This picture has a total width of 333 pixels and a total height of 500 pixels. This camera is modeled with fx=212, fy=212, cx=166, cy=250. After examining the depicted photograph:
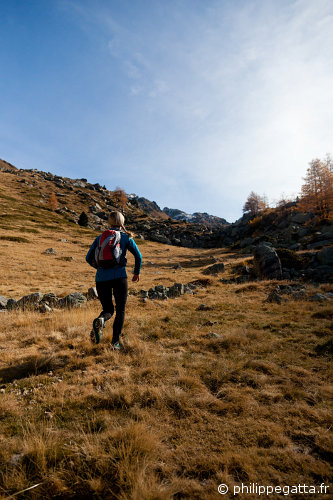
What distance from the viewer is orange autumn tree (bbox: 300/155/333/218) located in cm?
4164

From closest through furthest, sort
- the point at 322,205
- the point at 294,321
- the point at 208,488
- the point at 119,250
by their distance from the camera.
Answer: the point at 208,488
the point at 119,250
the point at 294,321
the point at 322,205

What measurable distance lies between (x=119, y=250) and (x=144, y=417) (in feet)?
8.85

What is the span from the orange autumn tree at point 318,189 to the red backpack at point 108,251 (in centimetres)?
4771

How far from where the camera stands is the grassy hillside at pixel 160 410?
1828mm

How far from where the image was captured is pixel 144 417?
2539mm

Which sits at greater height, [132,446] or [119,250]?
[119,250]

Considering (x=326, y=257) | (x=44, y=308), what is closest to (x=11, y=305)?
(x=44, y=308)

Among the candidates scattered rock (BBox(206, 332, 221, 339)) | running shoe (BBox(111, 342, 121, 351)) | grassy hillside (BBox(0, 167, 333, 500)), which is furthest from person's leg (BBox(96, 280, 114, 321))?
scattered rock (BBox(206, 332, 221, 339))

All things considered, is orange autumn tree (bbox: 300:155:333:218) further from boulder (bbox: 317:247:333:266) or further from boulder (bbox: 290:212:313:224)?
boulder (bbox: 317:247:333:266)

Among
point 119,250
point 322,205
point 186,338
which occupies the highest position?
point 322,205

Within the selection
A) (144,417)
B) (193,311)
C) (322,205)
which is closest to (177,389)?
(144,417)

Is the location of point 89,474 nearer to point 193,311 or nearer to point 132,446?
point 132,446

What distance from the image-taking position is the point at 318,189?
4466 cm

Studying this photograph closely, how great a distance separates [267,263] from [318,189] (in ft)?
132
